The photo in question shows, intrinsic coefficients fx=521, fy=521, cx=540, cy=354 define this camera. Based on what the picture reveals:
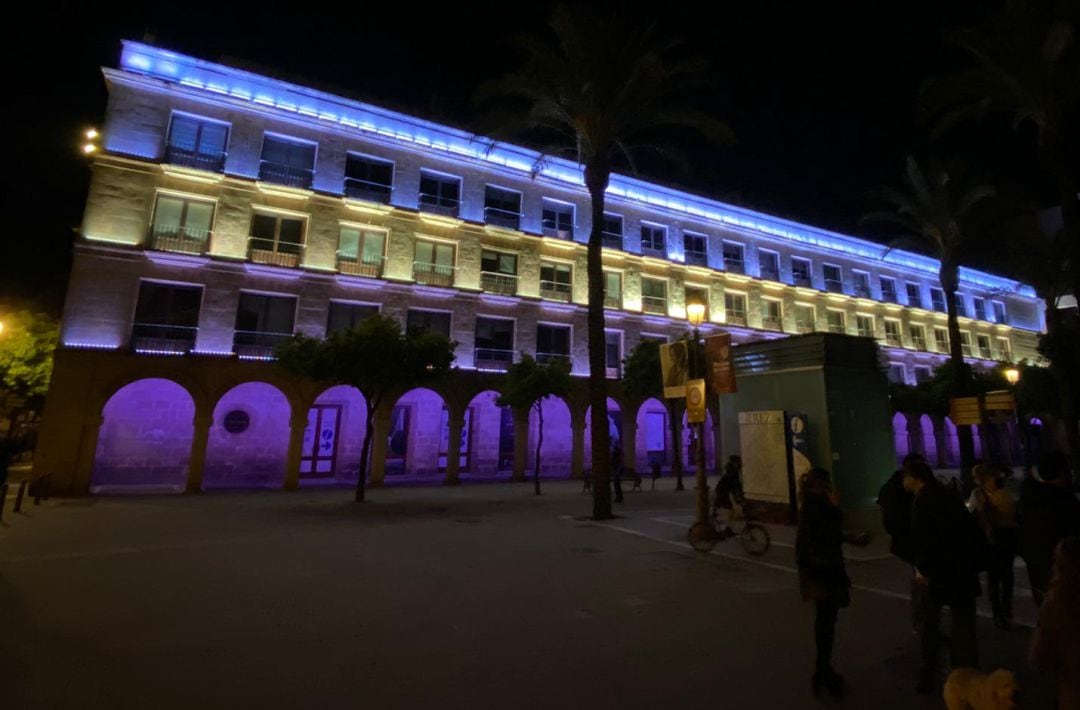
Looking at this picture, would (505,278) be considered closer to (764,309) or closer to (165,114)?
(165,114)

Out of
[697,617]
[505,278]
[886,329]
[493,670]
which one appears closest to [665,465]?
[505,278]

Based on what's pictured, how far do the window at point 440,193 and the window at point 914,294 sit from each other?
36506 millimetres

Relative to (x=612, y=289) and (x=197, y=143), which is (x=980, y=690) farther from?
(x=612, y=289)

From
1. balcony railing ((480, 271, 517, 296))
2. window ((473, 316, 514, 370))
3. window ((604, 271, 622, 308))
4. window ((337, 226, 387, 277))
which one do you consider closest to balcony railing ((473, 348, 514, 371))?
window ((473, 316, 514, 370))

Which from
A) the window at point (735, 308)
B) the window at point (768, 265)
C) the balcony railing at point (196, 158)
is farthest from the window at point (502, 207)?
the window at point (768, 265)

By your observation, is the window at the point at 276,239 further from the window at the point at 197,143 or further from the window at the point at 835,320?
the window at the point at 835,320

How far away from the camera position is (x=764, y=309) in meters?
34.0

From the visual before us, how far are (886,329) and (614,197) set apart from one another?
80.8 feet

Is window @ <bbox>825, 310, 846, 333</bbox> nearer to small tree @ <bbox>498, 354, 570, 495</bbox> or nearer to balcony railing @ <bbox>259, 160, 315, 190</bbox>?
small tree @ <bbox>498, 354, 570, 495</bbox>

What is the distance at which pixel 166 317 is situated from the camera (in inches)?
776

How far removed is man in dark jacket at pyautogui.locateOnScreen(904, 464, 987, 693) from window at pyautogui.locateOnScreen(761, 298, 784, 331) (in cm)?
3167

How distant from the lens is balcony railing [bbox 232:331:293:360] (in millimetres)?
20594

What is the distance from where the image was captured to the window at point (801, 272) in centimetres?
Result: 3581

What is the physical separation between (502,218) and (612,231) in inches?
269
